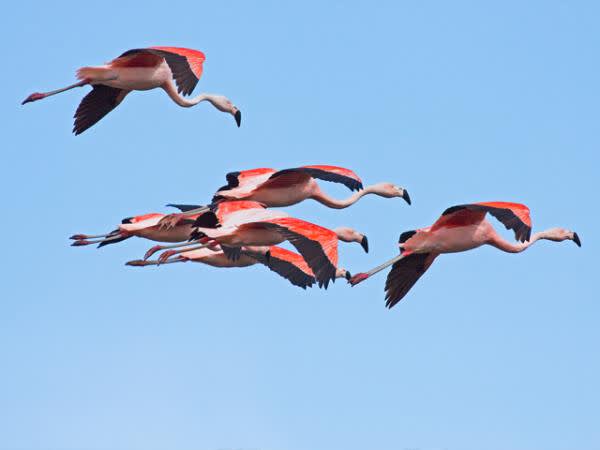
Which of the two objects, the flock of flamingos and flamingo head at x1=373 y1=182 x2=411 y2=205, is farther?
flamingo head at x1=373 y1=182 x2=411 y2=205

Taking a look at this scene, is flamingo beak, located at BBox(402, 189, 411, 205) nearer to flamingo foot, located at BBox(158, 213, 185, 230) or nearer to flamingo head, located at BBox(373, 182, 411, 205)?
flamingo head, located at BBox(373, 182, 411, 205)

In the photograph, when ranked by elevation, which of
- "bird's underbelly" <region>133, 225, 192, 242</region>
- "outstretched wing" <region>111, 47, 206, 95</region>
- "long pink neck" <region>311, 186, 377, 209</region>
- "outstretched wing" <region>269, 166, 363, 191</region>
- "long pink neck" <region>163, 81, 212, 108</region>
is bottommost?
"bird's underbelly" <region>133, 225, 192, 242</region>

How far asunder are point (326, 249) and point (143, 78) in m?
6.06

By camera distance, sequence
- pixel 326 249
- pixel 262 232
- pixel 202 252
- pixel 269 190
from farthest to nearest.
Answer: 1. pixel 202 252
2. pixel 269 190
3. pixel 262 232
4. pixel 326 249

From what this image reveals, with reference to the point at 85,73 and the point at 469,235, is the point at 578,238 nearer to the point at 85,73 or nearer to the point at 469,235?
the point at 469,235

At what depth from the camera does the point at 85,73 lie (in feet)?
90.7

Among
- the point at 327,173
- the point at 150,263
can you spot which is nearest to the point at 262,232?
the point at 327,173

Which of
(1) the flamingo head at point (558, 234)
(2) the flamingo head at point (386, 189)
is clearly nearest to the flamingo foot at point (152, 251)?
(2) the flamingo head at point (386, 189)

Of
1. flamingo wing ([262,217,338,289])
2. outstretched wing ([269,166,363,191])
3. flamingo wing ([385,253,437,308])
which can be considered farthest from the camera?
flamingo wing ([385,253,437,308])

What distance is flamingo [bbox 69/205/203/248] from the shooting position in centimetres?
2725

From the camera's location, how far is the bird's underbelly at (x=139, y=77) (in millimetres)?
27438

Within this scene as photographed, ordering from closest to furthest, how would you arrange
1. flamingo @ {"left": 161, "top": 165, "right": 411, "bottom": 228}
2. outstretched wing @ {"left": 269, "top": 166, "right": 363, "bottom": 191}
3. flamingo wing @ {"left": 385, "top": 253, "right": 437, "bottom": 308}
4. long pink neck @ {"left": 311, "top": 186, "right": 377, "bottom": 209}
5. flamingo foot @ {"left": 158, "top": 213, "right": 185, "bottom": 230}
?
outstretched wing @ {"left": 269, "top": 166, "right": 363, "bottom": 191}
flamingo wing @ {"left": 385, "top": 253, "right": 437, "bottom": 308}
flamingo @ {"left": 161, "top": 165, "right": 411, "bottom": 228}
flamingo foot @ {"left": 158, "top": 213, "right": 185, "bottom": 230}
long pink neck @ {"left": 311, "top": 186, "right": 377, "bottom": 209}

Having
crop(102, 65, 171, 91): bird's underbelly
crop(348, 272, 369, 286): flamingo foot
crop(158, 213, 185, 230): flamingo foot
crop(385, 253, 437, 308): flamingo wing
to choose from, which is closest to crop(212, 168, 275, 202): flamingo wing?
crop(158, 213, 185, 230): flamingo foot

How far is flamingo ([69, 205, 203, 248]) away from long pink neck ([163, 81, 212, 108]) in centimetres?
231
